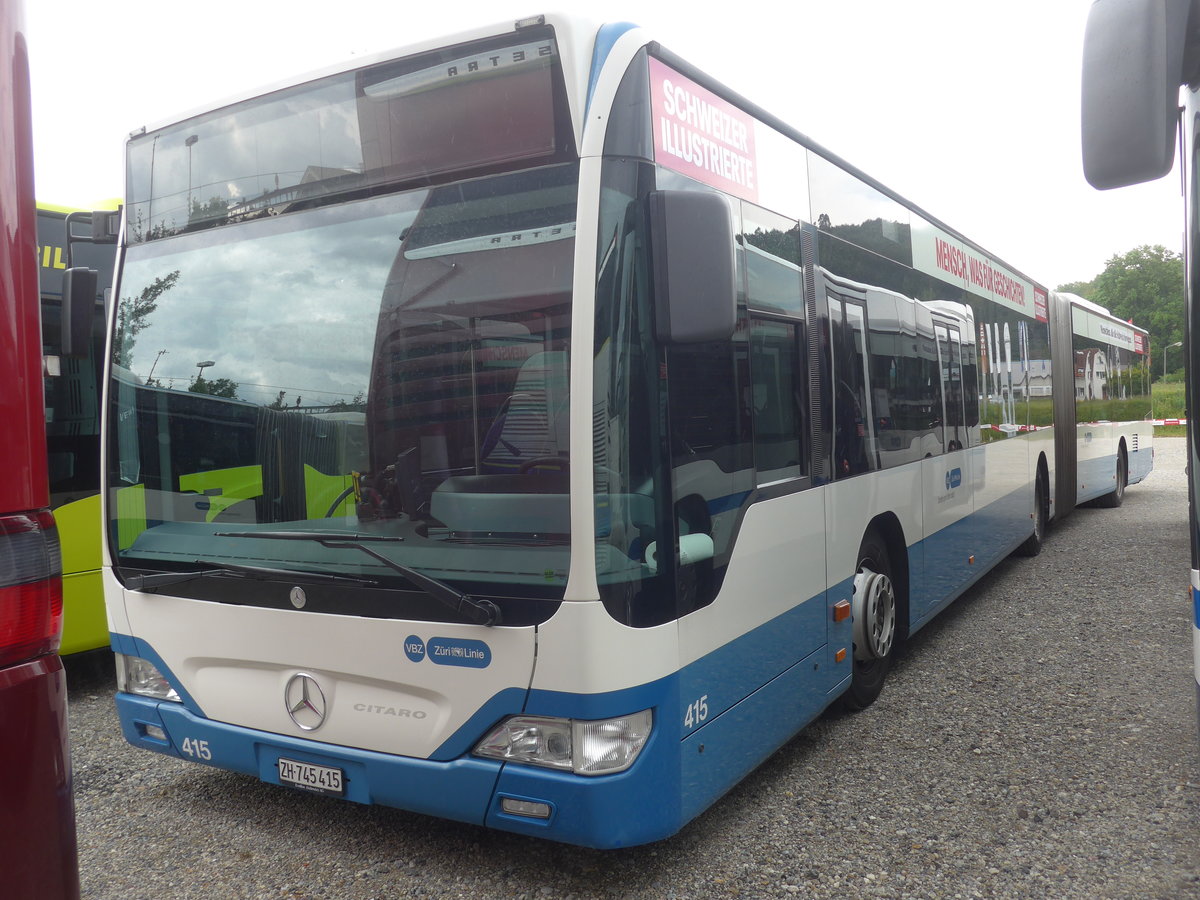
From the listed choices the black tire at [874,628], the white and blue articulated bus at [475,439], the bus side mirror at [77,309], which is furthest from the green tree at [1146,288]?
the bus side mirror at [77,309]

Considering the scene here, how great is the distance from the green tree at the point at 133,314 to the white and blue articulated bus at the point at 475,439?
1 centimetres

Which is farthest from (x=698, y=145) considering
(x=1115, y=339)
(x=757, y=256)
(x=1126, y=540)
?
(x=1115, y=339)

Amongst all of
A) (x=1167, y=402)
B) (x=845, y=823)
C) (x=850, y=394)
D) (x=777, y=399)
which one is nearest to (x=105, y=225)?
(x=777, y=399)

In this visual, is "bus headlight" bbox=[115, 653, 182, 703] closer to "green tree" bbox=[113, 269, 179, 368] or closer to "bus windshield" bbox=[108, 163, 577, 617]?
"bus windshield" bbox=[108, 163, 577, 617]

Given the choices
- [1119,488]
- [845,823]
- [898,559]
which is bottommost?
[845,823]

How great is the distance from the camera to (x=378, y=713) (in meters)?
3.33

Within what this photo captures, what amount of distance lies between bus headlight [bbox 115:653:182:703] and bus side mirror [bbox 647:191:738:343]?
240 cm

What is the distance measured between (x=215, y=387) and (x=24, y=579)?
1.74m

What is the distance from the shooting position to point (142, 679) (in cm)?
393

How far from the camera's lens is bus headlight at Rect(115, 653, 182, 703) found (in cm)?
386

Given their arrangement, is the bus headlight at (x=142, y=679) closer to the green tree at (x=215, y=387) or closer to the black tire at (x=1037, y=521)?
the green tree at (x=215, y=387)

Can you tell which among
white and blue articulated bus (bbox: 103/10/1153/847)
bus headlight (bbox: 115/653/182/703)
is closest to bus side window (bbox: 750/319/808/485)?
white and blue articulated bus (bbox: 103/10/1153/847)

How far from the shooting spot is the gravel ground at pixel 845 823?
A: 3467 mm

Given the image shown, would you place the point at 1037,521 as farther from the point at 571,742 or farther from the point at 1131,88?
the point at 1131,88
